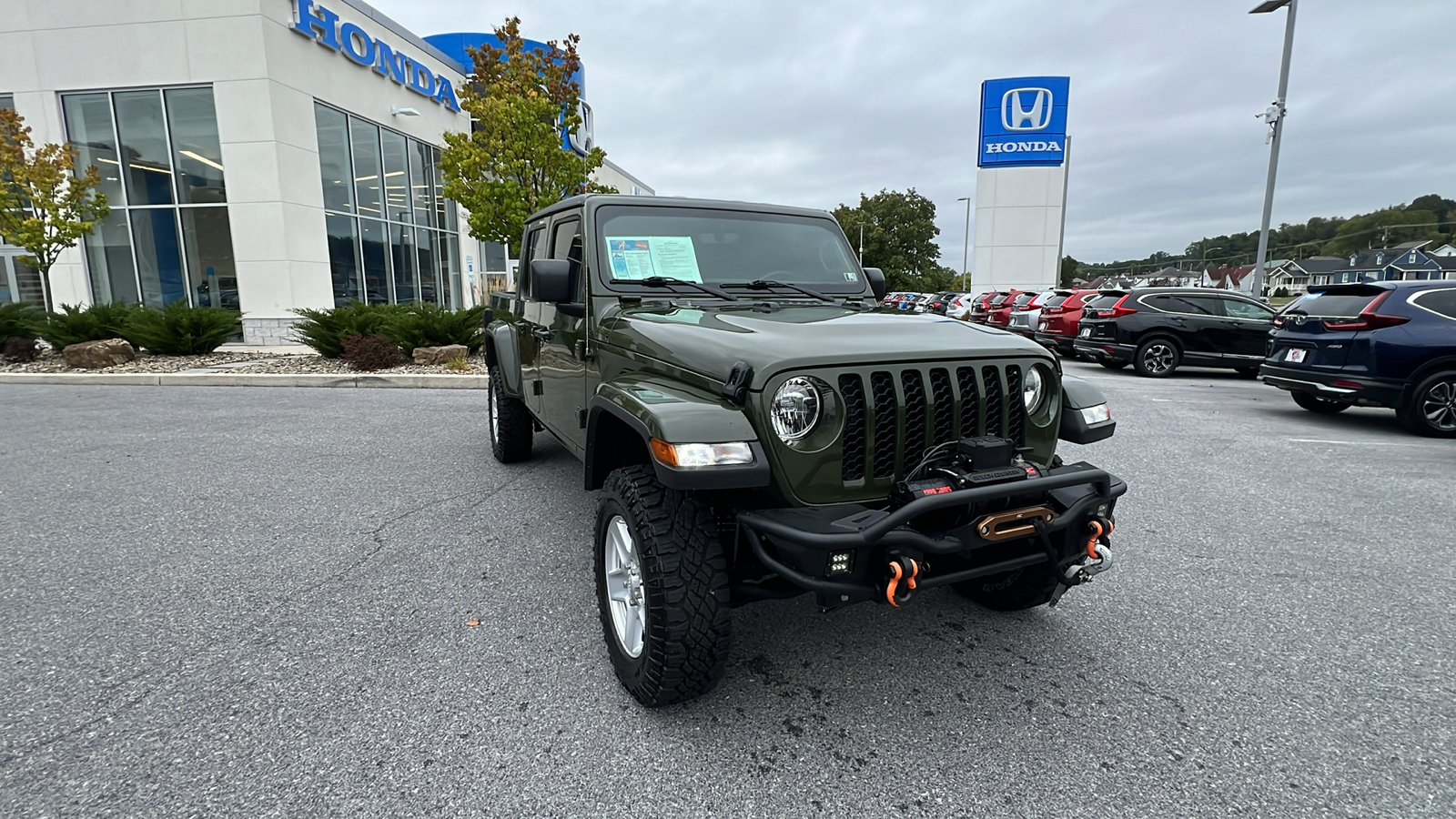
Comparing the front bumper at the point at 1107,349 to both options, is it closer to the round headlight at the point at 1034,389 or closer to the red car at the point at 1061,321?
the red car at the point at 1061,321

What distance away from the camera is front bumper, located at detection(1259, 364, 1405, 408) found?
7.31 meters

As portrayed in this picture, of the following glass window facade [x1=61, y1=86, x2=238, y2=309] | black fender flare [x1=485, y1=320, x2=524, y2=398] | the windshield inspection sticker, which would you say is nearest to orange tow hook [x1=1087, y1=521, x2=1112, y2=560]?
the windshield inspection sticker

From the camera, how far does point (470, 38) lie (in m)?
23.7

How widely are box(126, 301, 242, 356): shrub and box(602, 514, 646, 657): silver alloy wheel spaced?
12.6 meters

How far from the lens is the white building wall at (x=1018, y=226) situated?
2559cm

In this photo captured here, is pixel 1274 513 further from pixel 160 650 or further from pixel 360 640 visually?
pixel 160 650

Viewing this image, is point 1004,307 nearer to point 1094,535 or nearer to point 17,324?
point 1094,535

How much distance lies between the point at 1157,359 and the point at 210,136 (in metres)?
18.6

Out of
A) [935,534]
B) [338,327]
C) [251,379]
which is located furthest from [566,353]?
[338,327]

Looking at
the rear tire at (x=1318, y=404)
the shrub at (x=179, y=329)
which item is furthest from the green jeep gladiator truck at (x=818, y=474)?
the shrub at (x=179, y=329)

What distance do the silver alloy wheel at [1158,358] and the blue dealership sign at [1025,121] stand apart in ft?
50.8

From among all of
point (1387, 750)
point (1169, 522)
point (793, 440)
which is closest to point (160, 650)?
point (793, 440)

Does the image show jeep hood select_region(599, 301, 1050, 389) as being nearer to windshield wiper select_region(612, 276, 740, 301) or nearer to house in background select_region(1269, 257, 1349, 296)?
windshield wiper select_region(612, 276, 740, 301)

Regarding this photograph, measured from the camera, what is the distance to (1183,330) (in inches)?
485
